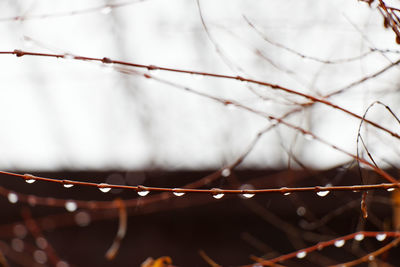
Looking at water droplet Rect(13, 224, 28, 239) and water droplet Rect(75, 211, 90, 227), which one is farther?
water droplet Rect(13, 224, 28, 239)

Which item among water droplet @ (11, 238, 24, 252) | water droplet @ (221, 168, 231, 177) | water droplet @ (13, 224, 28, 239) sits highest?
water droplet @ (13, 224, 28, 239)

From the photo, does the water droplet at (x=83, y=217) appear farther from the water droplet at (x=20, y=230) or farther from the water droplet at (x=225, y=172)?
the water droplet at (x=225, y=172)

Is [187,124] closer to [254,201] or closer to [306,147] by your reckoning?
[306,147]

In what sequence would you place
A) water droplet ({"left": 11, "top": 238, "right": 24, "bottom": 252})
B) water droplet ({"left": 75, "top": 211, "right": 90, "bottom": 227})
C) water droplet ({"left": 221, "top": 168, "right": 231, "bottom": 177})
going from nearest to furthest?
water droplet ({"left": 221, "top": 168, "right": 231, "bottom": 177}) < water droplet ({"left": 75, "top": 211, "right": 90, "bottom": 227}) < water droplet ({"left": 11, "top": 238, "right": 24, "bottom": 252})

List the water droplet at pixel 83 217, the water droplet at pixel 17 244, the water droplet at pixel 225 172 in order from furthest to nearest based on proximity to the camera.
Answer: the water droplet at pixel 17 244 < the water droplet at pixel 83 217 < the water droplet at pixel 225 172

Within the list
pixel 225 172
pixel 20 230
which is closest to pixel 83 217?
pixel 20 230

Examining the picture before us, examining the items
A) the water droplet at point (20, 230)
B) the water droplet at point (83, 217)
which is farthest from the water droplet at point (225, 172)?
the water droplet at point (20, 230)

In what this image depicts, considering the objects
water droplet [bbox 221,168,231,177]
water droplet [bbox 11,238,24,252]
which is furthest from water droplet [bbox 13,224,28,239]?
water droplet [bbox 221,168,231,177]

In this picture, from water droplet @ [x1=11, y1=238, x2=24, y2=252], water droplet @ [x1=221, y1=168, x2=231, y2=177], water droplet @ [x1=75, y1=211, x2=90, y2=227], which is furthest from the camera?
water droplet @ [x1=11, y1=238, x2=24, y2=252]

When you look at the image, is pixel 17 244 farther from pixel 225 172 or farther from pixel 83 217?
pixel 225 172

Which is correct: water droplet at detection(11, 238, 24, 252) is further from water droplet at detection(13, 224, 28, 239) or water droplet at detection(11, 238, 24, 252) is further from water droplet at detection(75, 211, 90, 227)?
water droplet at detection(75, 211, 90, 227)

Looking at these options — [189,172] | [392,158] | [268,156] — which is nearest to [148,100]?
[268,156]
